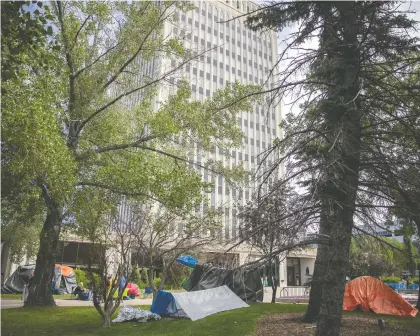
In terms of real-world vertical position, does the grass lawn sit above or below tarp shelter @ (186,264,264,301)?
below

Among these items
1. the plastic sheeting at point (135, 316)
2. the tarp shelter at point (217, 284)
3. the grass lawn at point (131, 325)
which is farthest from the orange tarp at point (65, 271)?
the plastic sheeting at point (135, 316)

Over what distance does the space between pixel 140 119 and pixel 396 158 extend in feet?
38.7

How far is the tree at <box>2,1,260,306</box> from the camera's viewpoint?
12.4 m

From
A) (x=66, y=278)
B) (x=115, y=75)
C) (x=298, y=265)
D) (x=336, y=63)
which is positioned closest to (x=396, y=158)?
(x=336, y=63)

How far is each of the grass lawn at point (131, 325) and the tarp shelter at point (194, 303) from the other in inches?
16.3

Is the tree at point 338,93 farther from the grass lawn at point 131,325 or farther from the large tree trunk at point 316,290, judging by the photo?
the grass lawn at point 131,325

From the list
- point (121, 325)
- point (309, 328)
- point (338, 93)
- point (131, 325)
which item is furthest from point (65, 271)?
point (338, 93)

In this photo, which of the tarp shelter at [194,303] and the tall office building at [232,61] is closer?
the tarp shelter at [194,303]

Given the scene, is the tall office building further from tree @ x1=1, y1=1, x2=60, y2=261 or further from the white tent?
tree @ x1=1, y1=1, x2=60, y2=261

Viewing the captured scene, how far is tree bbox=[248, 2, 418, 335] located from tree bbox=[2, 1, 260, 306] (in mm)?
5224

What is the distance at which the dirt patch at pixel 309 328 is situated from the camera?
9.17 metres

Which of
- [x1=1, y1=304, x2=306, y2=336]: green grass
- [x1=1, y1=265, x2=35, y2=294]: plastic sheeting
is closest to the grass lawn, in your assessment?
[x1=1, y1=304, x2=306, y2=336]: green grass

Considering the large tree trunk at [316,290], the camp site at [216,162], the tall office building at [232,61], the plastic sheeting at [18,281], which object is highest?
the tall office building at [232,61]

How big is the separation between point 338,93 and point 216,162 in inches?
362
